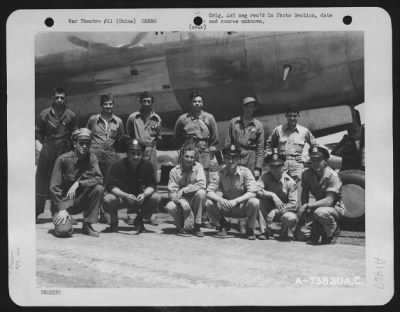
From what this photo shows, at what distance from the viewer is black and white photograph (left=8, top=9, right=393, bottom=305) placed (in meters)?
3.73

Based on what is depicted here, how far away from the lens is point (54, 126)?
3832 mm

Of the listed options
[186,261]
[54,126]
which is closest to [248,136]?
[186,261]

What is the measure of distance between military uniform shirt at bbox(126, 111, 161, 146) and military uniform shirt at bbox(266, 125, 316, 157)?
2.93ft

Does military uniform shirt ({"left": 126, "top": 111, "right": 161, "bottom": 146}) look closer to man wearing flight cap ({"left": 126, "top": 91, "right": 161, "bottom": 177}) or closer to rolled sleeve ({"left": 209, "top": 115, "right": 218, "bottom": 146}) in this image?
man wearing flight cap ({"left": 126, "top": 91, "right": 161, "bottom": 177})

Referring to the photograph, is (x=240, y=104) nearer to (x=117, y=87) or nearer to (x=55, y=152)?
(x=117, y=87)

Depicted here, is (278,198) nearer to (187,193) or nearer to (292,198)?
(292,198)

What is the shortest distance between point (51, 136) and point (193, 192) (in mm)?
1184

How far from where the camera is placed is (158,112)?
12.7 ft

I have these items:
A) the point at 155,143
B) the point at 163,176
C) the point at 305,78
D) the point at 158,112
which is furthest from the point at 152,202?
the point at 305,78

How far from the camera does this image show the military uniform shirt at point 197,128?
3.86m

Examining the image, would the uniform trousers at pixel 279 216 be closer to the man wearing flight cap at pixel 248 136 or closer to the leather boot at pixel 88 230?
the man wearing flight cap at pixel 248 136

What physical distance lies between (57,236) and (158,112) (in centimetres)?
124

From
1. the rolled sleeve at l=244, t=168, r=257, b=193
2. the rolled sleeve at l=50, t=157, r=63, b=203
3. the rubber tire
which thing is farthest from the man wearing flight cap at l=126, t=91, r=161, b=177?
the rubber tire

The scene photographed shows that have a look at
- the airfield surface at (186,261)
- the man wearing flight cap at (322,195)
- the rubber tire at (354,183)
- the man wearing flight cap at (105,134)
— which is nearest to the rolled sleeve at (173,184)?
the airfield surface at (186,261)
